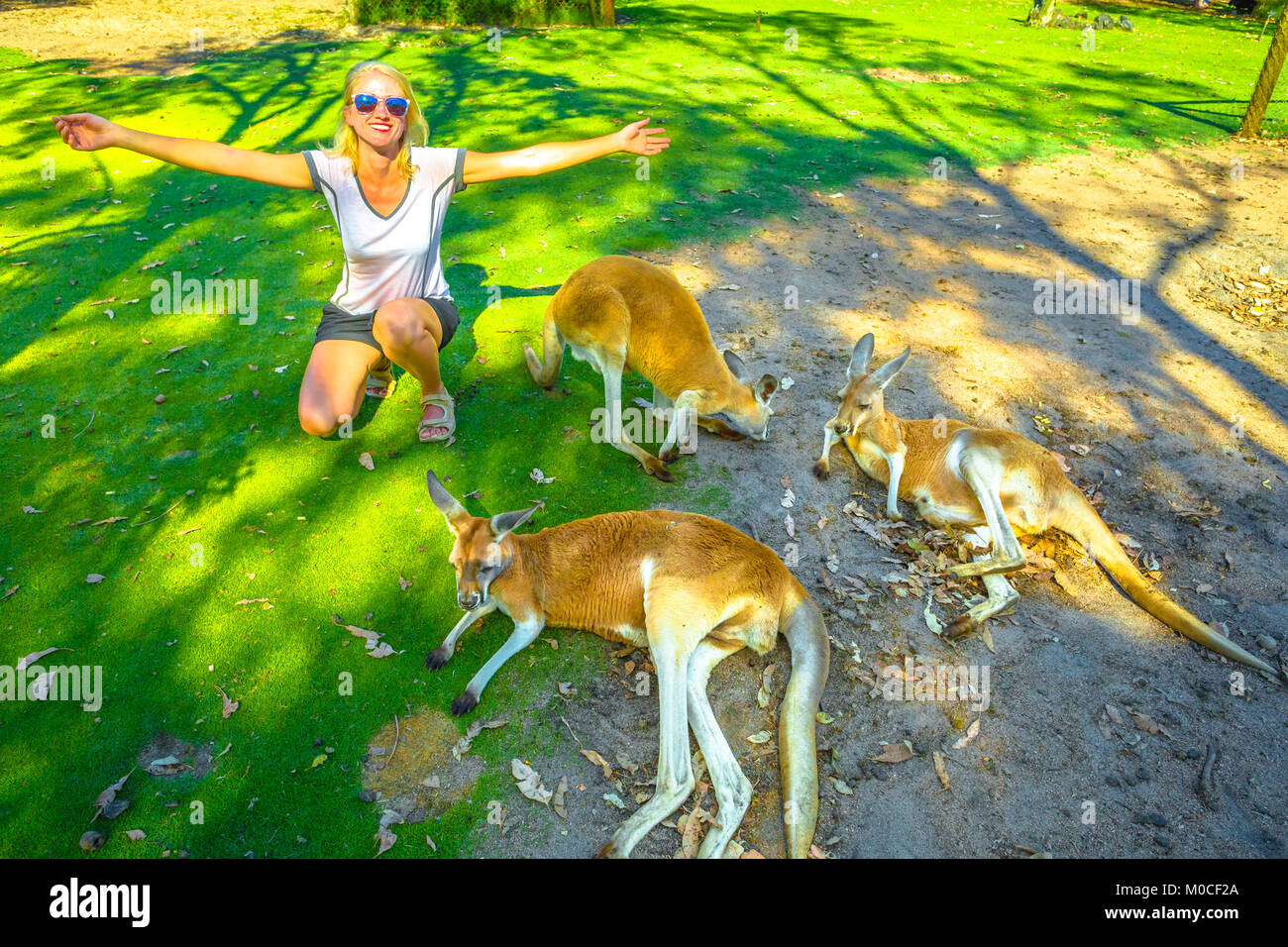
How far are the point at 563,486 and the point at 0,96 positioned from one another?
10.4 metres

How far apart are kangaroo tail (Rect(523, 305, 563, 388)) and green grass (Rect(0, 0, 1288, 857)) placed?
0.57 feet

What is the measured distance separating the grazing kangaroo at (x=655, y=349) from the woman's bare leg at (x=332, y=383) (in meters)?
1.28

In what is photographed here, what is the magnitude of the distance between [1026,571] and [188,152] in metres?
5.00

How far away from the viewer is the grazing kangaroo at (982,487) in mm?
3836

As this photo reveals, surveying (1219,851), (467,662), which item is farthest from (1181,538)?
(467,662)

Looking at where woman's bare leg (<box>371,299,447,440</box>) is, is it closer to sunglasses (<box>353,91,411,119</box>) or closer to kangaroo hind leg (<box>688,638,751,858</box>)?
sunglasses (<box>353,91,411,119</box>)

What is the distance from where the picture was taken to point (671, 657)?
310 cm

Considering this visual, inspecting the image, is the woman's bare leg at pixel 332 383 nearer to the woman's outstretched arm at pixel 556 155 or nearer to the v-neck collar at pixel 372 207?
the v-neck collar at pixel 372 207

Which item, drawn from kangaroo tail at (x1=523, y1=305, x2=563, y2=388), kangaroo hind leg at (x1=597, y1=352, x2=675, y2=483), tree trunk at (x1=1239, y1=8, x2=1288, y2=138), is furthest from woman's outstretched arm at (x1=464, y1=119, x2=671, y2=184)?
tree trunk at (x1=1239, y1=8, x2=1288, y2=138)

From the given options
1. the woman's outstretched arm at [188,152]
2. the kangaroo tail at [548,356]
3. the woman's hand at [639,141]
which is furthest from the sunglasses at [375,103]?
the kangaroo tail at [548,356]

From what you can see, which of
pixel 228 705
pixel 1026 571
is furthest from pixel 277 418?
pixel 1026 571

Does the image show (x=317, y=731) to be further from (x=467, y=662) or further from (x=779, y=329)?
(x=779, y=329)

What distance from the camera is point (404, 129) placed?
4102mm

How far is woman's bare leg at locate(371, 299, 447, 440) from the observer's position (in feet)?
14.0
